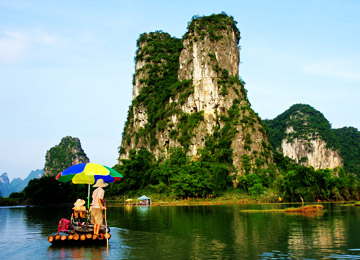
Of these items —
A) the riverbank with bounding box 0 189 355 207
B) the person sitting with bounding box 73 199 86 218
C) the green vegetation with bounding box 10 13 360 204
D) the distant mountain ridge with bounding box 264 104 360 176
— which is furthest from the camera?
the distant mountain ridge with bounding box 264 104 360 176

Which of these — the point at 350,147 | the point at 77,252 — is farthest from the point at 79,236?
the point at 350,147

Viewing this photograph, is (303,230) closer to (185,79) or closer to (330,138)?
(185,79)

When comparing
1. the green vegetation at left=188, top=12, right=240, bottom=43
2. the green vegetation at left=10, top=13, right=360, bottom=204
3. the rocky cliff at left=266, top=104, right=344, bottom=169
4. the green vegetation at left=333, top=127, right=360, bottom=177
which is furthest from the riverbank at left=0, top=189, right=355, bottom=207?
the green vegetation at left=333, top=127, right=360, bottom=177

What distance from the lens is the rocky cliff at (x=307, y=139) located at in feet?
→ 403

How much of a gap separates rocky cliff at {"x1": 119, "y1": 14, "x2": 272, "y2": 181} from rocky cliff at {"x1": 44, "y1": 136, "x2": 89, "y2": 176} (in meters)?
40.6

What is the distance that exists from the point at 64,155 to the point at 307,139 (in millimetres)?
89476

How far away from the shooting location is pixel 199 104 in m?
80.7

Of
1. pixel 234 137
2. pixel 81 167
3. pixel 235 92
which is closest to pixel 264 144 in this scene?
pixel 234 137

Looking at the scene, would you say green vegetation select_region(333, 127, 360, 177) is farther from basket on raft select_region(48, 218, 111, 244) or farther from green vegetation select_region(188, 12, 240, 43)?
basket on raft select_region(48, 218, 111, 244)

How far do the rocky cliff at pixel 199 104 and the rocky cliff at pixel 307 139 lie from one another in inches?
2003

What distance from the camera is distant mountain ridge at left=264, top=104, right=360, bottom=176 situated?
12312 cm

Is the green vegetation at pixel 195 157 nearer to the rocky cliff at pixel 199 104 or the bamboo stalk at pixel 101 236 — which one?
the rocky cliff at pixel 199 104

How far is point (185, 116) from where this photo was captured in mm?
81000

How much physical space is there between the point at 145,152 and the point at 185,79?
20.6 metres
